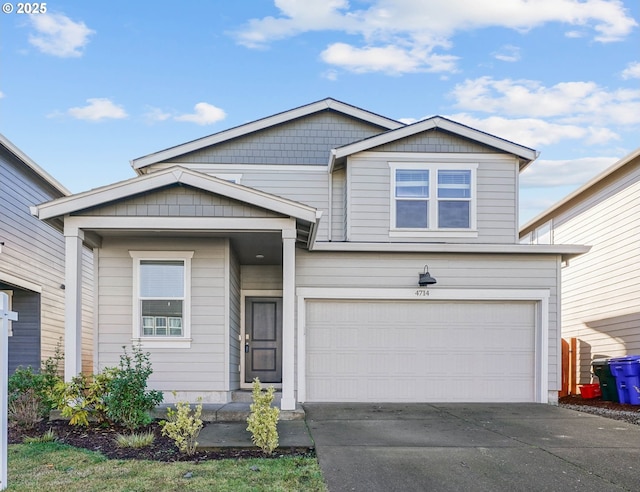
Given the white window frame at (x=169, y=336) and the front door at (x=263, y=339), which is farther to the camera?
the front door at (x=263, y=339)

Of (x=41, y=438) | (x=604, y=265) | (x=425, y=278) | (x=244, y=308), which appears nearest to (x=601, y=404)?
(x=604, y=265)

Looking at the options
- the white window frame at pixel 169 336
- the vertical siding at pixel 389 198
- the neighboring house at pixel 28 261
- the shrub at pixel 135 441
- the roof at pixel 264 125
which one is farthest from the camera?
A: the roof at pixel 264 125

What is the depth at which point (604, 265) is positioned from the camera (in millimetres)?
15164

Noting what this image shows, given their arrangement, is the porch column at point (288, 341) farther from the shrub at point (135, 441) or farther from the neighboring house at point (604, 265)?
the neighboring house at point (604, 265)

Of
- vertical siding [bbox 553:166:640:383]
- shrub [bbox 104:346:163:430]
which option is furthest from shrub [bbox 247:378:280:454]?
vertical siding [bbox 553:166:640:383]

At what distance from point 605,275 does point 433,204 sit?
5405mm

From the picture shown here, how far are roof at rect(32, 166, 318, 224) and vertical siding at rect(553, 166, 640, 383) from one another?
8023mm

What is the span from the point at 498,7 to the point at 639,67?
13.9 ft

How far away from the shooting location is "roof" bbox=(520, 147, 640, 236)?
13459 mm

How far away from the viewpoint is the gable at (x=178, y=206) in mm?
9469

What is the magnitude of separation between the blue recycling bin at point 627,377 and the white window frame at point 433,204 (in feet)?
12.3

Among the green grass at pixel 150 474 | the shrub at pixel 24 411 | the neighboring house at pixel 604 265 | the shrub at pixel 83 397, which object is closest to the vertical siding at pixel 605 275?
the neighboring house at pixel 604 265

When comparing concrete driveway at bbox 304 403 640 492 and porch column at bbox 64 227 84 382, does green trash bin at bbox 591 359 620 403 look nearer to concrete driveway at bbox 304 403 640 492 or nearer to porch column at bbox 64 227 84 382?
concrete driveway at bbox 304 403 640 492

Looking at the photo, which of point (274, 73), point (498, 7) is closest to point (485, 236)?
point (498, 7)
